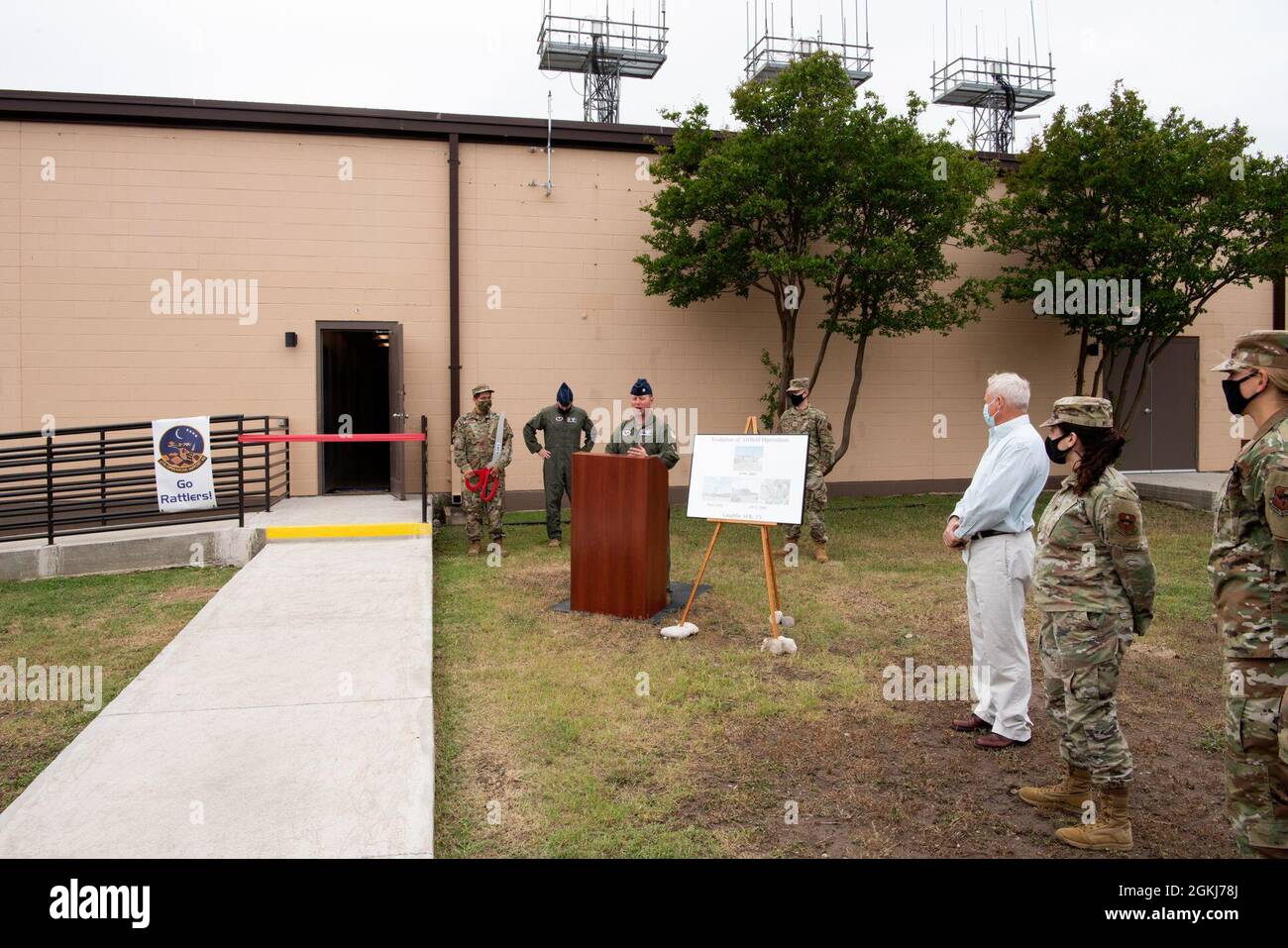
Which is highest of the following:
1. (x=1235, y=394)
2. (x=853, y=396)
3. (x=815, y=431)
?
(x=853, y=396)

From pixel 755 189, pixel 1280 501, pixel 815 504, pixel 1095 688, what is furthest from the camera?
pixel 755 189

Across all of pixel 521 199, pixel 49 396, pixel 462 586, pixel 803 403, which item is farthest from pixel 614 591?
pixel 49 396

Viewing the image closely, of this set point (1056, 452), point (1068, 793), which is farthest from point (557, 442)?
point (1068, 793)

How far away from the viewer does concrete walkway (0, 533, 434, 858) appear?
3.14m

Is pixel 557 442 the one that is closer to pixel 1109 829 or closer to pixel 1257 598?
pixel 1109 829

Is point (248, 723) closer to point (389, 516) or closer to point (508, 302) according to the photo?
point (389, 516)

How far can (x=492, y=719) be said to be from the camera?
4.56 m

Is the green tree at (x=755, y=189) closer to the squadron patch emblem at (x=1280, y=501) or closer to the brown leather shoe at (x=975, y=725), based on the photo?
the brown leather shoe at (x=975, y=725)

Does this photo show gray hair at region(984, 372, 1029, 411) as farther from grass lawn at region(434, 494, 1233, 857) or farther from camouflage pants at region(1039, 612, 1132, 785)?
grass lawn at region(434, 494, 1233, 857)

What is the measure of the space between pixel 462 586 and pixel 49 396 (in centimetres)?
695

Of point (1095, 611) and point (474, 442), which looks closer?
point (1095, 611)

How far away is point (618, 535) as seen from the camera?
6.75 m

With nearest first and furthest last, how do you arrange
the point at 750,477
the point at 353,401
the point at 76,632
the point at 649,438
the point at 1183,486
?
the point at 750,477, the point at 76,632, the point at 649,438, the point at 1183,486, the point at 353,401

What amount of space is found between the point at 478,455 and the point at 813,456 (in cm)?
376
